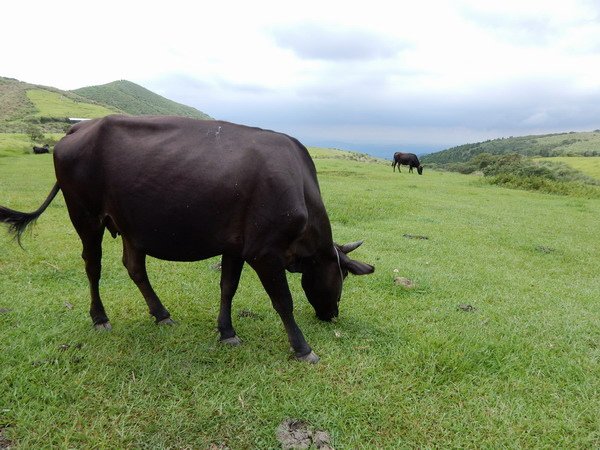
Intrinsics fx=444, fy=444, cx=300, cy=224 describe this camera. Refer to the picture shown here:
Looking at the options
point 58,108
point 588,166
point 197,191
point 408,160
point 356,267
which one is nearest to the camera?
point 197,191

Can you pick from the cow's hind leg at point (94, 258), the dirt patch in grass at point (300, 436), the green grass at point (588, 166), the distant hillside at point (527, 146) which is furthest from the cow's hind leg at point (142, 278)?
the distant hillside at point (527, 146)

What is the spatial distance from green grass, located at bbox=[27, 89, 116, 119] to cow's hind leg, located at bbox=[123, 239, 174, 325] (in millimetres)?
97531

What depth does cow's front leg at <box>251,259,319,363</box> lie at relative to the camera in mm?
4105

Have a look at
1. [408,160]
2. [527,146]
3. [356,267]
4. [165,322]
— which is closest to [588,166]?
[408,160]

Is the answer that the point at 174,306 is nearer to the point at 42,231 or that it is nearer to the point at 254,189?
the point at 254,189

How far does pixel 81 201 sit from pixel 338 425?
314cm

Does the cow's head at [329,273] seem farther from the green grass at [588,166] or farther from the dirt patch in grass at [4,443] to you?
the green grass at [588,166]

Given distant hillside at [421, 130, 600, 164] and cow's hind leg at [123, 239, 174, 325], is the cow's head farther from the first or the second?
distant hillside at [421, 130, 600, 164]

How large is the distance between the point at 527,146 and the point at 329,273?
157826 mm

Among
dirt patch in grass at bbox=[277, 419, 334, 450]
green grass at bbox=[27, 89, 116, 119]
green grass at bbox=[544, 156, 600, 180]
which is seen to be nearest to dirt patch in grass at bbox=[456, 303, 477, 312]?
dirt patch in grass at bbox=[277, 419, 334, 450]

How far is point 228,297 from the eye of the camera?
4727 mm

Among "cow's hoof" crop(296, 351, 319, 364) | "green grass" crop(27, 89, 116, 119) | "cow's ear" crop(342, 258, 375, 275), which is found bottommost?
"cow's hoof" crop(296, 351, 319, 364)

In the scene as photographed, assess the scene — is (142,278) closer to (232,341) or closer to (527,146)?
(232,341)

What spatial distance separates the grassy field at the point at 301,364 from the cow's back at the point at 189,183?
1121mm
